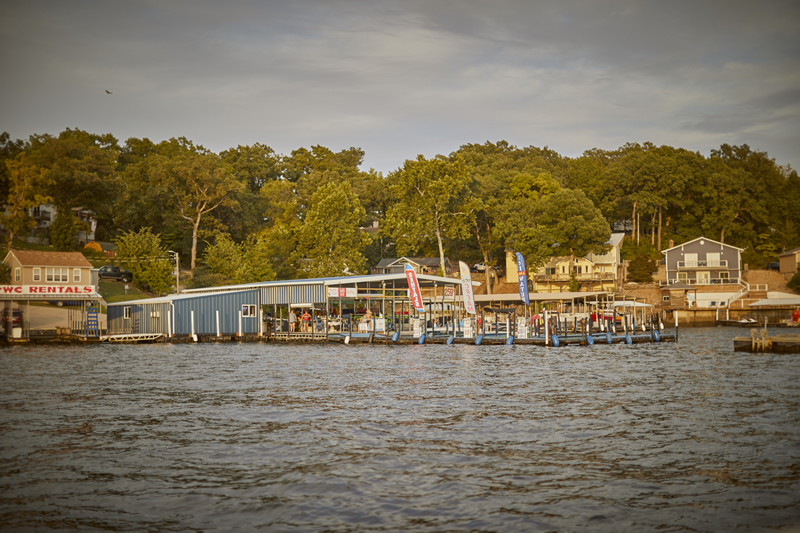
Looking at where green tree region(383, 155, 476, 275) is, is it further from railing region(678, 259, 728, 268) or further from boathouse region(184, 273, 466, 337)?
railing region(678, 259, 728, 268)

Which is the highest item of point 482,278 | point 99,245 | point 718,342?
point 99,245

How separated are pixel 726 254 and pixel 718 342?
4325cm

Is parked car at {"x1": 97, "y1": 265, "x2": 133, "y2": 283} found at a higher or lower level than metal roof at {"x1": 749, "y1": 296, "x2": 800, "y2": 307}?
higher

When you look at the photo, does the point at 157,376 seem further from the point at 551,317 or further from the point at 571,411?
the point at 551,317

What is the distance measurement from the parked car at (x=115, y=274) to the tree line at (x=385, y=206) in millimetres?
3990

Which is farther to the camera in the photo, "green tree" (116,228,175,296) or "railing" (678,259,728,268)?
"railing" (678,259,728,268)

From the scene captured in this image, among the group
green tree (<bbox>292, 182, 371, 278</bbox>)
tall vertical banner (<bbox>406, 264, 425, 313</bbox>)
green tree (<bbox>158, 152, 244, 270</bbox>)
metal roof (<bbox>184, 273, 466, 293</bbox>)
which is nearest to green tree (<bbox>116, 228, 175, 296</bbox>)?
→ green tree (<bbox>158, 152, 244, 270</bbox>)

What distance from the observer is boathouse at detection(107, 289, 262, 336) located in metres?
58.5

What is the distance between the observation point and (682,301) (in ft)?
292

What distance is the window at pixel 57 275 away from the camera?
7228 centimetres

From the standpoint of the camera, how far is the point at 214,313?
58.9 meters

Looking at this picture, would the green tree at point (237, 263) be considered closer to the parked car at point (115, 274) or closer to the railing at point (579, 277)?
the parked car at point (115, 274)

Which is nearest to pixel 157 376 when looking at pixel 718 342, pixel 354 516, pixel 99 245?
pixel 354 516

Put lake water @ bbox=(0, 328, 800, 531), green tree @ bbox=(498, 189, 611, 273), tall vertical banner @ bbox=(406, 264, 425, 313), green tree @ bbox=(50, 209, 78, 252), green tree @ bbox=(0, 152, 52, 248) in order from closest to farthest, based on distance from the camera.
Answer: lake water @ bbox=(0, 328, 800, 531) < tall vertical banner @ bbox=(406, 264, 425, 313) < green tree @ bbox=(50, 209, 78, 252) < green tree @ bbox=(0, 152, 52, 248) < green tree @ bbox=(498, 189, 611, 273)
